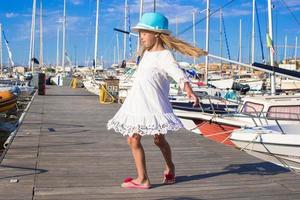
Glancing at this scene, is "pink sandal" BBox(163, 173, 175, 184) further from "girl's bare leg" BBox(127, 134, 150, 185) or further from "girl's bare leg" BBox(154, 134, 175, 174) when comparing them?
"girl's bare leg" BBox(127, 134, 150, 185)

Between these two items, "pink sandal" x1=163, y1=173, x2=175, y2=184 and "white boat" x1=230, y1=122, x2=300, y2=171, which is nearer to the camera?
"pink sandal" x1=163, y1=173, x2=175, y2=184

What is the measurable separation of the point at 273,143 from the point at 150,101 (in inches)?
212

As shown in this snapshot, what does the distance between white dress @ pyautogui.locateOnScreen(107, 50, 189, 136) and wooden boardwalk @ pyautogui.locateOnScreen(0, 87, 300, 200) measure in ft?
2.28

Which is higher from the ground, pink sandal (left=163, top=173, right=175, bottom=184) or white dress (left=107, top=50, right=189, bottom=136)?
white dress (left=107, top=50, right=189, bottom=136)

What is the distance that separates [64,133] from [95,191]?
4982 millimetres

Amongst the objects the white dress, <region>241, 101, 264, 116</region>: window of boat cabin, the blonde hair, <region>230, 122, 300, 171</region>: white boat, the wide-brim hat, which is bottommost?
<region>230, 122, 300, 171</region>: white boat

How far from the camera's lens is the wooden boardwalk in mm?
4902

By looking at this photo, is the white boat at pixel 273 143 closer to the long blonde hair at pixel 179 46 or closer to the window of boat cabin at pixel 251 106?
the window of boat cabin at pixel 251 106

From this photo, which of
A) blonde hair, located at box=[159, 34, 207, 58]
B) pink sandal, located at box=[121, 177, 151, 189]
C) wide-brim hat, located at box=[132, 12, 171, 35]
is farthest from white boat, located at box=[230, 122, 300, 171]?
wide-brim hat, located at box=[132, 12, 171, 35]

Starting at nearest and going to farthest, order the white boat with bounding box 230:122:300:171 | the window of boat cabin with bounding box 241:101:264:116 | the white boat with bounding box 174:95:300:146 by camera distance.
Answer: the white boat with bounding box 230:122:300:171
the white boat with bounding box 174:95:300:146
the window of boat cabin with bounding box 241:101:264:116

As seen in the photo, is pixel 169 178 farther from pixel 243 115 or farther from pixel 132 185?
pixel 243 115

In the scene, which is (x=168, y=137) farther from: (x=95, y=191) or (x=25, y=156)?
(x=95, y=191)

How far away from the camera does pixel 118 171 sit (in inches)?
235

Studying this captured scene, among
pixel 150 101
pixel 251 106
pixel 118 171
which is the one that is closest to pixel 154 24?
pixel 150 101
